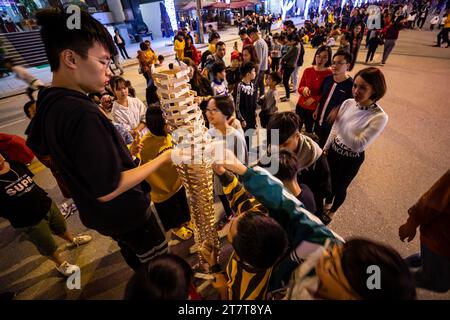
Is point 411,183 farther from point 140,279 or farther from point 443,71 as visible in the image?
point 443,71

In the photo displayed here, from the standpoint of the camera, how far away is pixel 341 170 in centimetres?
260

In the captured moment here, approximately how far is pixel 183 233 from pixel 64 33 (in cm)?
250

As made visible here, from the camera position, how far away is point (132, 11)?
22.9 metres

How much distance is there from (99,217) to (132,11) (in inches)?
1128

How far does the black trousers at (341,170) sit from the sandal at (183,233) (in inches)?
76.5

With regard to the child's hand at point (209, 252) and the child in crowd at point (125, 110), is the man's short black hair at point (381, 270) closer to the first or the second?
the child's hand at point (209, 252)

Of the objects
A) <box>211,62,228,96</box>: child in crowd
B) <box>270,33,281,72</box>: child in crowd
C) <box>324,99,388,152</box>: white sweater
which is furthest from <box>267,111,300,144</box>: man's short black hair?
<box>270,33,281,72</box>: child in crowd

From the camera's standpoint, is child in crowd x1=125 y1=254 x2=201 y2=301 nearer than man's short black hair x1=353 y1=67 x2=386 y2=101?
Yes

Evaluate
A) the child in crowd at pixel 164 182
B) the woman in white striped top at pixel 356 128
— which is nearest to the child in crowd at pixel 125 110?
the child in crowd at pixel 164 182

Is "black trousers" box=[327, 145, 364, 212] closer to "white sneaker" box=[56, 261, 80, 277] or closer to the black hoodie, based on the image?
the black hoodie

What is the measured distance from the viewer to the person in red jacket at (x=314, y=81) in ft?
11.8

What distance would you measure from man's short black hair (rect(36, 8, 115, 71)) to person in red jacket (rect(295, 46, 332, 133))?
3487 millimetres

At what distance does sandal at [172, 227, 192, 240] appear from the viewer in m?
2.87

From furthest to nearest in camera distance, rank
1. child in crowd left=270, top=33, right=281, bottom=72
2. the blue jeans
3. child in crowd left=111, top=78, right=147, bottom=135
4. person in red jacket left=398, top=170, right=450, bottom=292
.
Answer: child in crowd left=270, top=33, right=281, bottom=72, child in crowd left=111, top=78, right=147, bottom=135, the blue jeans, person in red jacket left=398, top=170, right=450, bottom=292
